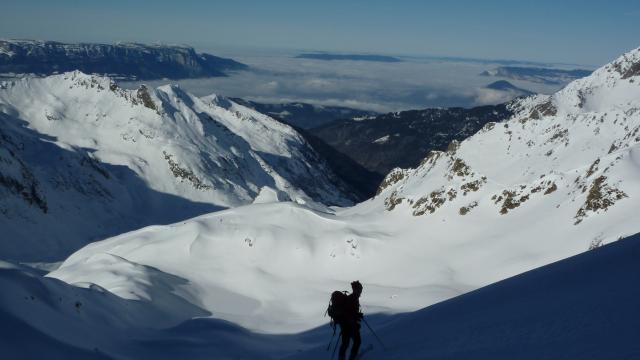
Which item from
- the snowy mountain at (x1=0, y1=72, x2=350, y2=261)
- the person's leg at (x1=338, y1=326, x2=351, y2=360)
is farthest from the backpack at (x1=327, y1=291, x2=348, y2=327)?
the snowy mountain at (x1=0, y1=72, x2=350, y2=261)

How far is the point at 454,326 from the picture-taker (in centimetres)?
1244

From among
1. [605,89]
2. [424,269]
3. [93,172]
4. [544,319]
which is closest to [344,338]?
[544,319]

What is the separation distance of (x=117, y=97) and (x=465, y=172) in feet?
555

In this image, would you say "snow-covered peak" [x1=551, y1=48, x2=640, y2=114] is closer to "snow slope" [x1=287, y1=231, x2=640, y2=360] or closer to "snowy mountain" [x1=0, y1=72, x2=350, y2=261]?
"snowy mountain" [x1=0, y1=72, x2=350, y2=261]

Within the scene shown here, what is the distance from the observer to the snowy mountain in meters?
108

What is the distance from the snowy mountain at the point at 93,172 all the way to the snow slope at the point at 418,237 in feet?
129

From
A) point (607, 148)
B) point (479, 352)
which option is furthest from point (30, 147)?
point (479, 352)

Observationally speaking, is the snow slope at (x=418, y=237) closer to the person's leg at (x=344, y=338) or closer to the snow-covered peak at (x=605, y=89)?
the person's leg at (x=344, y=338)

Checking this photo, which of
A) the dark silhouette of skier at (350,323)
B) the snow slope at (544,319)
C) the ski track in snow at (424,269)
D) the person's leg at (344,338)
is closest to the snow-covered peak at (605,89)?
the ski track in snow at (424,269)

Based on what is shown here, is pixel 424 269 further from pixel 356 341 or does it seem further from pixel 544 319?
pixel 544 319

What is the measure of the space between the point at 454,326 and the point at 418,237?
38.0 m

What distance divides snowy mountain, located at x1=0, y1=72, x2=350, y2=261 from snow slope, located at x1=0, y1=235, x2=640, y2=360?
70.8 metres

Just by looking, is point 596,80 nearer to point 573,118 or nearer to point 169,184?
point 573,118

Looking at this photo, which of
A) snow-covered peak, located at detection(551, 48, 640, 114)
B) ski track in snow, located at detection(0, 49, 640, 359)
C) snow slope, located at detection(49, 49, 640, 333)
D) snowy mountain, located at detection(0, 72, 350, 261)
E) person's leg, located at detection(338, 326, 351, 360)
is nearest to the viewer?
ski track in snow, located at detection(0, 49, 640, 359)
